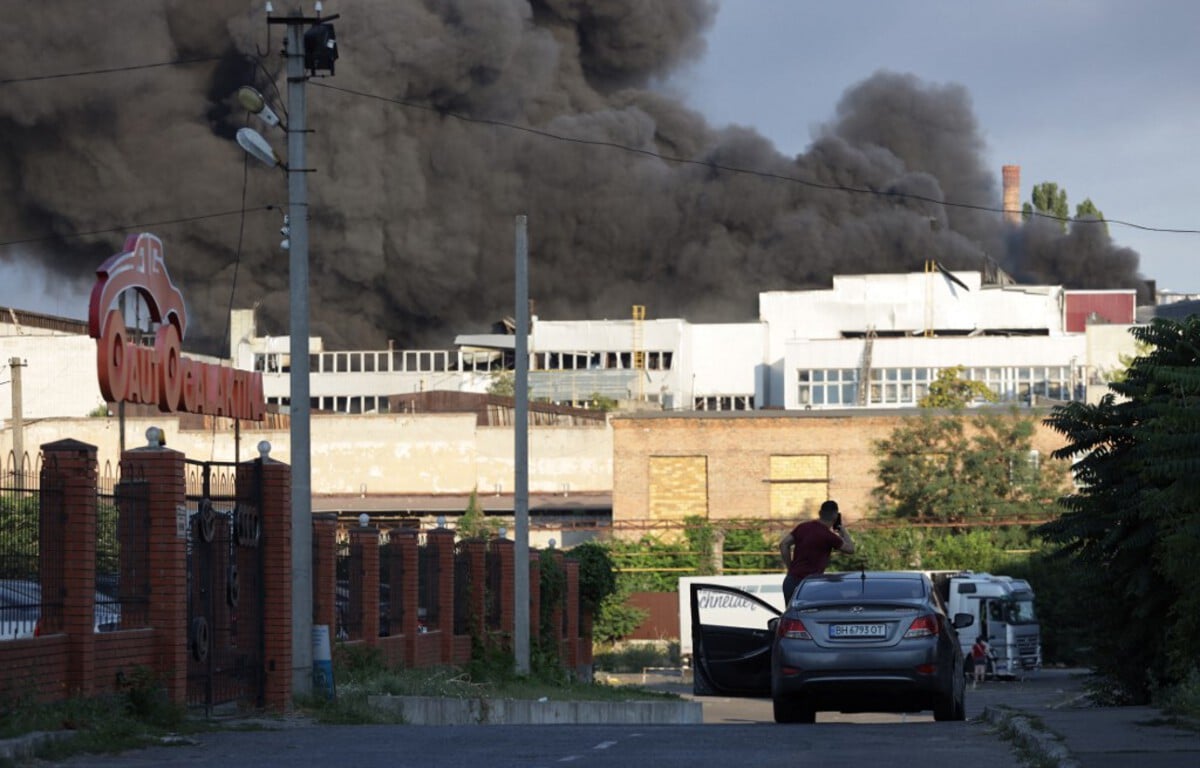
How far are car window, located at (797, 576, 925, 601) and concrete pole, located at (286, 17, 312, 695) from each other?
5.17m

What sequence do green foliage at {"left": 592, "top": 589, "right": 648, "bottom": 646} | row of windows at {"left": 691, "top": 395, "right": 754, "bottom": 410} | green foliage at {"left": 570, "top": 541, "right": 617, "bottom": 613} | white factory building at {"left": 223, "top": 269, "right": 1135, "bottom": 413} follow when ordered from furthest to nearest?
row of windows at {"left": 691, "top": 395, "right": 754, "bottom": 410}, white factory building at {"left": 223, "top": 269, "right": 1135, "bottom": 413}, green foliage at {"left": 592, "top": 589, "right": 648, "bottom": 646}, green foliage at {"left": 570, "top": 541, "right": 617, "bottom": 613}

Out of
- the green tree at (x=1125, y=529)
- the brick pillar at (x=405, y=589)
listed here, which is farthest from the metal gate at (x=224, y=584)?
the green tree at (x=1125, y=529)

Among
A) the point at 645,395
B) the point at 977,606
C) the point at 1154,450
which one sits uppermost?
the point at 645,395

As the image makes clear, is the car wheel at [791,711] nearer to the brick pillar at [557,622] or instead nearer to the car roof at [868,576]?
the car roof at [868,576]

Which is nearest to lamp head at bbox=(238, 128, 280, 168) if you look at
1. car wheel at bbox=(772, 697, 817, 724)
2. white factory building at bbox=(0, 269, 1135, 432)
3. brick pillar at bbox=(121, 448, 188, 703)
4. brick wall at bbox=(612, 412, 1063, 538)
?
brick pillar at bbox=(121, 448, 188, 703)

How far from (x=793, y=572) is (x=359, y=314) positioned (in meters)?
90.8

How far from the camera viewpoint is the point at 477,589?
101 ft

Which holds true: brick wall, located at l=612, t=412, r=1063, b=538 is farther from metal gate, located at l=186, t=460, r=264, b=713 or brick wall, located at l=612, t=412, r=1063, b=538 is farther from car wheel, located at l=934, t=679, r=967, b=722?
car wheel, located at l=934, t=679, r=967, b=722

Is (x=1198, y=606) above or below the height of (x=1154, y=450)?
below

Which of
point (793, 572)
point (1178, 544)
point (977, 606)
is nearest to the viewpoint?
point (1178, 544)

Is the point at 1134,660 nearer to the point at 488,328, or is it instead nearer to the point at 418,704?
the point at 418,704

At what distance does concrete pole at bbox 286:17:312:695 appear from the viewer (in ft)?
58.5

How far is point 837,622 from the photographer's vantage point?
15148 millimetres

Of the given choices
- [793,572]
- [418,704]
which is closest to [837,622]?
[793,572]
